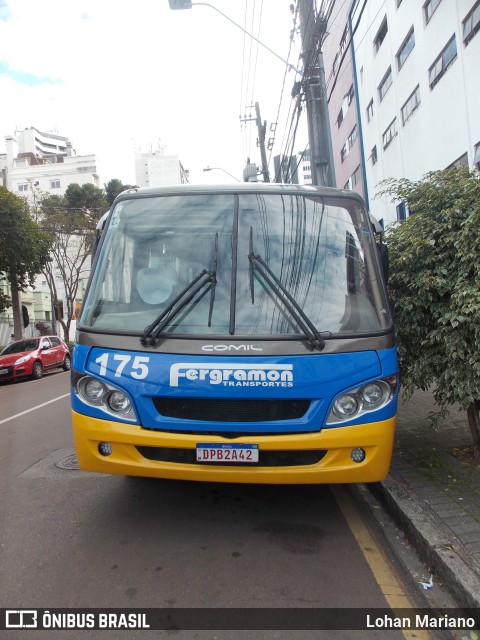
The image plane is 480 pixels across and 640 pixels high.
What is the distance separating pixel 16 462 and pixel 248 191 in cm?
397

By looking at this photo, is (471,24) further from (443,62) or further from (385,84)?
(385,84)

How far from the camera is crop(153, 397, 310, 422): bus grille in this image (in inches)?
126

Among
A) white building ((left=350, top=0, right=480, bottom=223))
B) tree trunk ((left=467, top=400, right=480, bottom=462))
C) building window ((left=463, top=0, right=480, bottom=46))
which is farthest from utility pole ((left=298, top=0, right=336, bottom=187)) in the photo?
tree trunk ((left=467, top=400, right=480, bottom=462))

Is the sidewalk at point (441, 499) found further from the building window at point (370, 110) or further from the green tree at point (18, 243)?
the building window at point (370, 110)

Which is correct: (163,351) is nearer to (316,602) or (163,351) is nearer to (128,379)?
(128,379)

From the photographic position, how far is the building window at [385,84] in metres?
21.3

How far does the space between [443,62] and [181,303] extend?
15.6 meters

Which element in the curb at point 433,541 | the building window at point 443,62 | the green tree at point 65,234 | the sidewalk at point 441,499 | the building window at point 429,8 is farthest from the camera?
the green tree at point 65,234

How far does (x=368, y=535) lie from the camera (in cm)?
358

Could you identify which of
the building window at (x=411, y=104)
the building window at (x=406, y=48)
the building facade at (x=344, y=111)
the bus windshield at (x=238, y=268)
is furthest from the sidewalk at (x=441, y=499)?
the building facade at (x=344, y=111)

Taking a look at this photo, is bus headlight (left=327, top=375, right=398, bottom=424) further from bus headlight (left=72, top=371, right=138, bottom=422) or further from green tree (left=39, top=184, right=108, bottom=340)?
green tree (left=39, top=184, right=108, bottom=340)

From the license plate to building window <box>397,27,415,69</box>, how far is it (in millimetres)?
19136

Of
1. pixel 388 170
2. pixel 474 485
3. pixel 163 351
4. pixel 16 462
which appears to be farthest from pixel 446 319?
pixel 388 170

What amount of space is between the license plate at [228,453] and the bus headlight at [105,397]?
48cm
